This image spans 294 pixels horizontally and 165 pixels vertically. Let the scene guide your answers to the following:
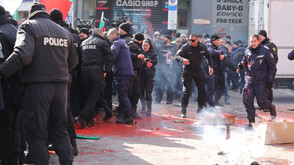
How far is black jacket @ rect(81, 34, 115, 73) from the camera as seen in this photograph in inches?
372

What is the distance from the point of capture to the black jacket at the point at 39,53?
5.18 meters

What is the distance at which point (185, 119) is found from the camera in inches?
447

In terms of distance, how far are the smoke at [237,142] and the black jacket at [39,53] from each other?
2.80 meters

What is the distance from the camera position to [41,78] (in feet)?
17.5

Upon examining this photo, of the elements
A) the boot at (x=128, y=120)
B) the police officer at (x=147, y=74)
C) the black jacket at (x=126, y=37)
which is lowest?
the boot at (x=128, y=120)

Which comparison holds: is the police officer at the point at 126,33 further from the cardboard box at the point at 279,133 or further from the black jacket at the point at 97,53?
the cardboard box at the point at 279,133

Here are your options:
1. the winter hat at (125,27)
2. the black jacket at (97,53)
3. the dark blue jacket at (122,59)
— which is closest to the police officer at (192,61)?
the winter hat at (125,27)

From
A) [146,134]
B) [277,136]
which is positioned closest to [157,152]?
[146,134]

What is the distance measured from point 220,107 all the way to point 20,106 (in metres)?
8.80

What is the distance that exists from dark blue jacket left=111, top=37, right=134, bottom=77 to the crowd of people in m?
0.02

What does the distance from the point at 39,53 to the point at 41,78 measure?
0.95 feet

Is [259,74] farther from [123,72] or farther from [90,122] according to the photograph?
[90,122]

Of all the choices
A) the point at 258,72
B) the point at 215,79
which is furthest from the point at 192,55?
the point at 215,79

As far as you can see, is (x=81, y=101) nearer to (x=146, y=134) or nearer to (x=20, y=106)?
(x=146, y=134)
